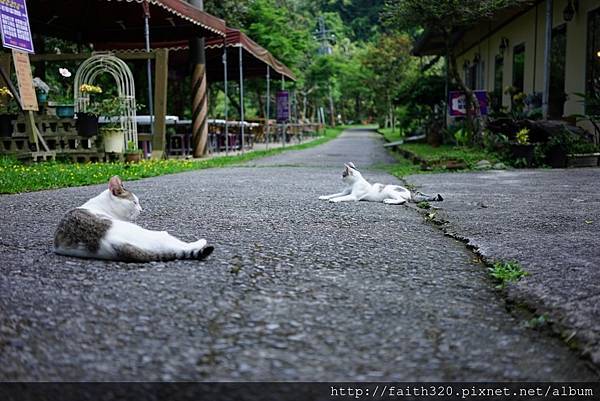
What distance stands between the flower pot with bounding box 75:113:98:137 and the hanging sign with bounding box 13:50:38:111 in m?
0.77

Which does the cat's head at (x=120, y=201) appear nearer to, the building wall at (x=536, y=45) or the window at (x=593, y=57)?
the window at (x=593, y=57)

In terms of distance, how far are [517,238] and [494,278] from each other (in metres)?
0.90

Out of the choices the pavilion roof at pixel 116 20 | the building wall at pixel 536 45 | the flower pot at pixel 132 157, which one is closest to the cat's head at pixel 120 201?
the flower pot at pixel 132 157

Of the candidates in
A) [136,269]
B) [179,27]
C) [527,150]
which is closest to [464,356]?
[136,269]

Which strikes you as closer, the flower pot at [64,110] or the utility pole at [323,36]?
the flower pot at [64,110]

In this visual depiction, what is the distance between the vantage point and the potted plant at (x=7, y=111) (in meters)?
8.68

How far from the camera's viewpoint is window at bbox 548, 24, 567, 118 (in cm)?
1129

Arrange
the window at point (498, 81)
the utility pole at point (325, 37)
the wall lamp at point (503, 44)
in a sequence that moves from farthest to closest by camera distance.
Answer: the utility pole at point (325, 37) < the window at point (498, 81) < the wall lamp at point (503, 44)

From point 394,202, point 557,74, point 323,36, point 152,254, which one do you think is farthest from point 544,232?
point 323,36

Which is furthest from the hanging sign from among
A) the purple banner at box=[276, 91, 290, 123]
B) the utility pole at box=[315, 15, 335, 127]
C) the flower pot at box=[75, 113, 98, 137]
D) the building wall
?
the utility pole at box=[315, 15, 335, 127]

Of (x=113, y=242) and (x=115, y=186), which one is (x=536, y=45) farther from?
(x=113, y=242)

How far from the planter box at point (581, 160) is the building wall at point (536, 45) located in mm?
2045

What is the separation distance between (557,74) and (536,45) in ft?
3.88

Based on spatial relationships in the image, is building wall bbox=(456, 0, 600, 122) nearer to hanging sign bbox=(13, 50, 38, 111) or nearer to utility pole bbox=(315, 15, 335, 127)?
hanging sign bbox=(13, 50, 38, 111)
